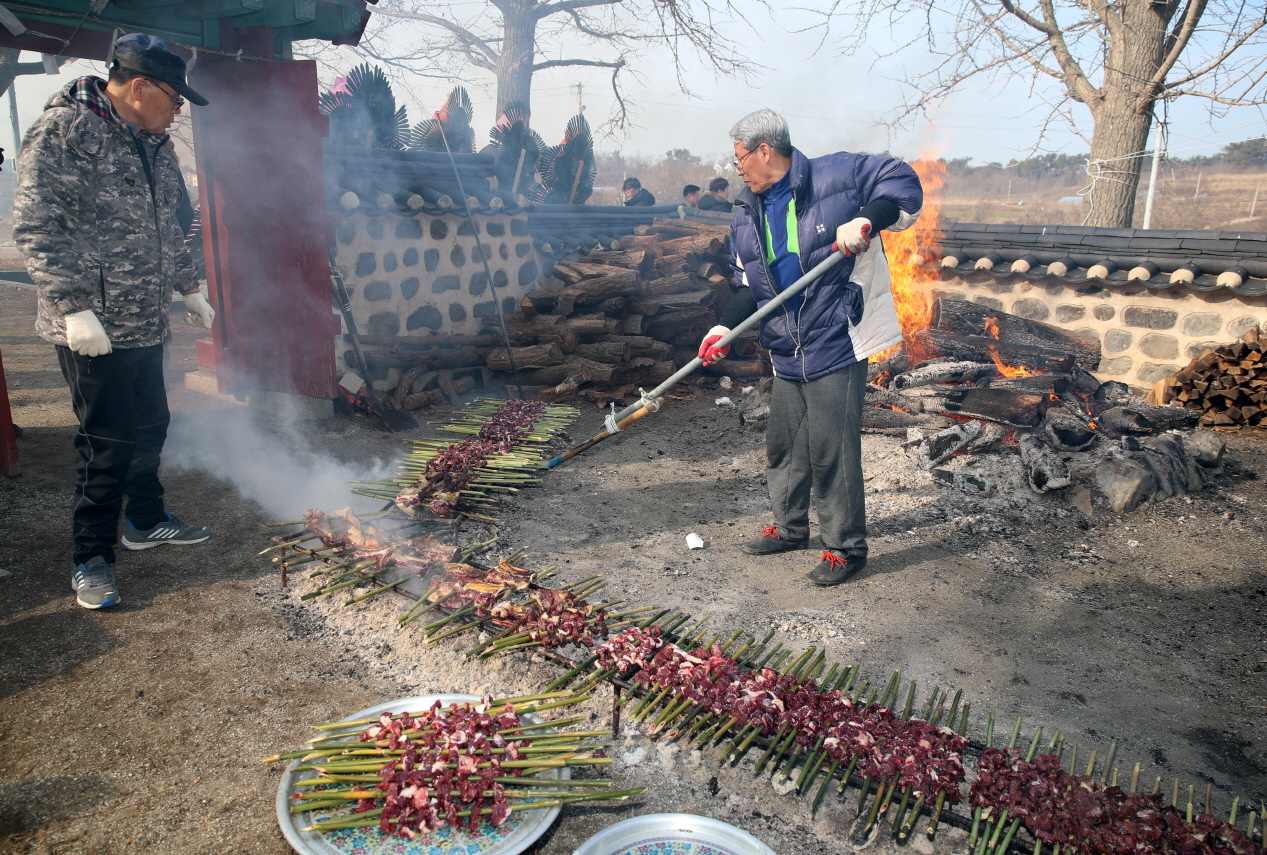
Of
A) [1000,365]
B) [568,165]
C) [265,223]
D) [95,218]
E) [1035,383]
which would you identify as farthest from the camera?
[568,165]

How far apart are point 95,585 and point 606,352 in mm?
5860

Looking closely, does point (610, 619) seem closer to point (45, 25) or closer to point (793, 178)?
point (793, 178)

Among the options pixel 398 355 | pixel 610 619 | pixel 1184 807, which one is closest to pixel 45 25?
pixel 398 355

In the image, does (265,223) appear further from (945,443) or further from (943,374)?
(943,374)

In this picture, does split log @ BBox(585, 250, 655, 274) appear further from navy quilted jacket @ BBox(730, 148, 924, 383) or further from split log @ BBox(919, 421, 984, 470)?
navy quilted jacket @ BBox(730, 148, 924, 383)

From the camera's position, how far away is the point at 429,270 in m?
8.77

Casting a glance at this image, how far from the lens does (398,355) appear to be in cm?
803

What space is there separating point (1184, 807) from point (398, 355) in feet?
24.4

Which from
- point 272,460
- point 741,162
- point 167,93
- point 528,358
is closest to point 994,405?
point 741,162

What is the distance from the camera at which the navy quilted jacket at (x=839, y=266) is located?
3984mm

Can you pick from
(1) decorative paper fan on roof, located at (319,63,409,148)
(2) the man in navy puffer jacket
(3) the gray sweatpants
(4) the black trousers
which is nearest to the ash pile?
(3) the gray sweatpants

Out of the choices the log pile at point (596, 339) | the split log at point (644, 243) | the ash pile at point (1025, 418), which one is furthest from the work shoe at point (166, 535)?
the split log at point (644, 243)

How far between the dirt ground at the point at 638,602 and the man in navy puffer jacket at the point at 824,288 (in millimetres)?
664

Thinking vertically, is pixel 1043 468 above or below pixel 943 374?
below
